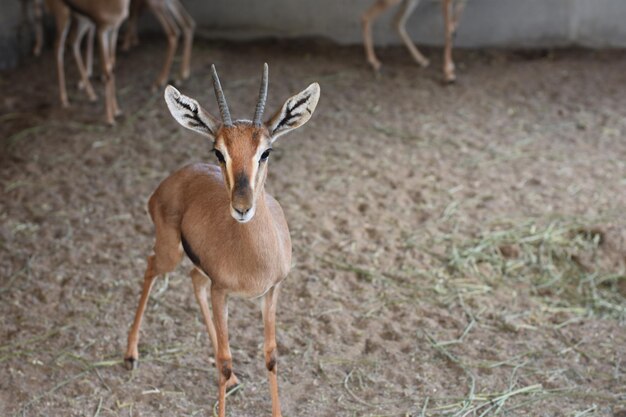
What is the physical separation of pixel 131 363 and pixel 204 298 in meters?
0.62

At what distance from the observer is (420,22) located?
964cm

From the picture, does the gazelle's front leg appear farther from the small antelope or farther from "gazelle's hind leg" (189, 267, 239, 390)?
"gazelle's hind leg" (189, 267, 239, 390)

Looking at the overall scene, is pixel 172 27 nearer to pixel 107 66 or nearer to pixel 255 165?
pixel 107 66

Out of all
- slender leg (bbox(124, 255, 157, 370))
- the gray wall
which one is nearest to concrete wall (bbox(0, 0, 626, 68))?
the gray wall

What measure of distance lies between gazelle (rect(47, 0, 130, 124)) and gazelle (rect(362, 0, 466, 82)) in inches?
101

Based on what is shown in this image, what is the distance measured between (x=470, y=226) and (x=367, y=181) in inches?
40.9

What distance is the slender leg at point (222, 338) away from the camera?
157 inches

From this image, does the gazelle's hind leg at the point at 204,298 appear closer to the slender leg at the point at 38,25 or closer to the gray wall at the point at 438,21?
the gray wall at the point at 438,21

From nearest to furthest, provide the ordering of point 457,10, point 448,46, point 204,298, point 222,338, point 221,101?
1. point 221,101
2. point 222,338
3. point 204,298
4. point 448,46
5. point 457,10

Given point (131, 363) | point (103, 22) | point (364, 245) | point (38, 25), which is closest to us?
point (131, 363)

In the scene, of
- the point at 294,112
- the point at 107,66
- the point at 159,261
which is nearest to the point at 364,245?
the point at 159,261

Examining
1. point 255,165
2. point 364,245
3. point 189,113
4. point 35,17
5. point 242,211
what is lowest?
point 364,245

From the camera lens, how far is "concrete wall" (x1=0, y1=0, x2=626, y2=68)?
9250 mm

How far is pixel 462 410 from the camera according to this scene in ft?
14.3
